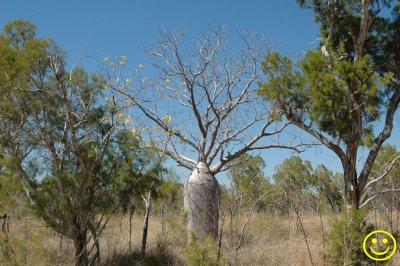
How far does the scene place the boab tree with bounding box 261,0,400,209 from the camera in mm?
5930

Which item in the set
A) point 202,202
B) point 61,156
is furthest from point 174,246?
point 61,156

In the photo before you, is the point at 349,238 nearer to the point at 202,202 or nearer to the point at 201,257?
the point at 201,257

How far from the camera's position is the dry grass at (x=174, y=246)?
6.23 metres

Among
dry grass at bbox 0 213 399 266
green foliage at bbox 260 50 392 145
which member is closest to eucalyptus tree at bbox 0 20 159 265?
dry grass at bbox 0 213 399 266

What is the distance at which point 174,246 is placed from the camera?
875 cm

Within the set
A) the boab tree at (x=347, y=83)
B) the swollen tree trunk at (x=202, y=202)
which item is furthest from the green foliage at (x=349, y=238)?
the swollen tree trunk at (x=202, y=202)

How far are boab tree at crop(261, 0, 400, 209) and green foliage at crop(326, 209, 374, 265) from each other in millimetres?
448

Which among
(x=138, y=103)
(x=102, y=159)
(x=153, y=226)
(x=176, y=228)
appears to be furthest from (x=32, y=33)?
(x=153, y=226)

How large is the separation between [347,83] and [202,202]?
359 centimetres

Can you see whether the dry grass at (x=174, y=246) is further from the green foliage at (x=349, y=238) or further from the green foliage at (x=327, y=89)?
the green foliage at (x=327, y=89)

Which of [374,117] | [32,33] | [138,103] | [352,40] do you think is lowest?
[374,117]

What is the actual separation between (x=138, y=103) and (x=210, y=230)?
9.12 feet

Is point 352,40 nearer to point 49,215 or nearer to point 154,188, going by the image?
point 154,188

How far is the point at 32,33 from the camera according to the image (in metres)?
7.86
